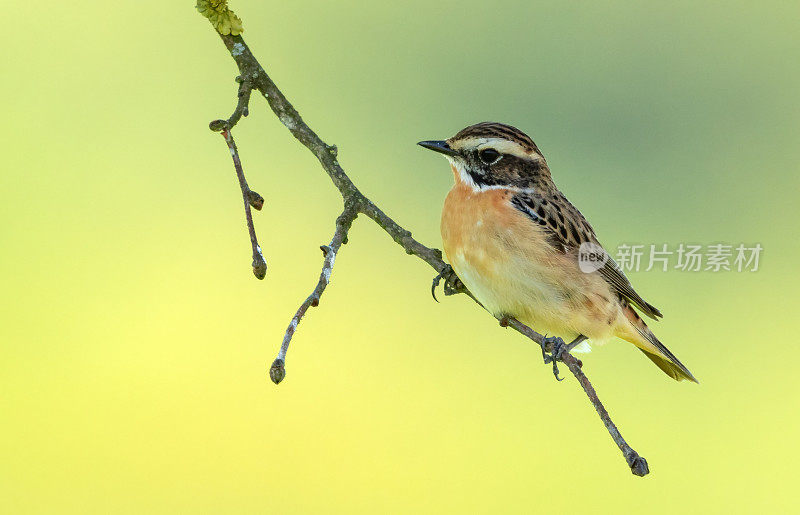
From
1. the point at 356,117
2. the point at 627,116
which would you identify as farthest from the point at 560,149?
the point at 356,117

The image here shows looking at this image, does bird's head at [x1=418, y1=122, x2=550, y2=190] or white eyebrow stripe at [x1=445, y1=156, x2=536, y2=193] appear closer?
bird's head at [x1=418, y1=122, x2=550, y2=190]

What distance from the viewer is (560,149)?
31.6 feet

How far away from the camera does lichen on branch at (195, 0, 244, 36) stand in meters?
4.34

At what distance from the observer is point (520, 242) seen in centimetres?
559

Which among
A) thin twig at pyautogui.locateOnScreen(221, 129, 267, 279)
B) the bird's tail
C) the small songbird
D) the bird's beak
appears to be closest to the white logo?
the small songbird

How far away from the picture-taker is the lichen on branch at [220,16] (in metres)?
4.34

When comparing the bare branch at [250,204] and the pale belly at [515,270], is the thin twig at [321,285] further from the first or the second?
the pale belly at [515,270]

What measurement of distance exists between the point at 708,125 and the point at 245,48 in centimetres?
850

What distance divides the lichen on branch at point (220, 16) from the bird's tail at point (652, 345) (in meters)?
3.46

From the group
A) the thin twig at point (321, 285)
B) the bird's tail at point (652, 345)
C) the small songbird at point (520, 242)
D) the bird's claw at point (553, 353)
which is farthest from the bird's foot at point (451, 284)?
the thin twig at point (321, 285)

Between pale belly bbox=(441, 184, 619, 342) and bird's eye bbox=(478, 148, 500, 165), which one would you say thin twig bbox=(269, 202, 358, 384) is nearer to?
pale belly bbox=(441, 184, 619, 342)

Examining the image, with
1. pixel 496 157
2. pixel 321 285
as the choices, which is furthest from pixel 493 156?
pixel 321 285

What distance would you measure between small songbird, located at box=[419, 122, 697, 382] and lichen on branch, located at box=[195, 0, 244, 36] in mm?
1559

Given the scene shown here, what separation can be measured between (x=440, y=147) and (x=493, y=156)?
397mm
